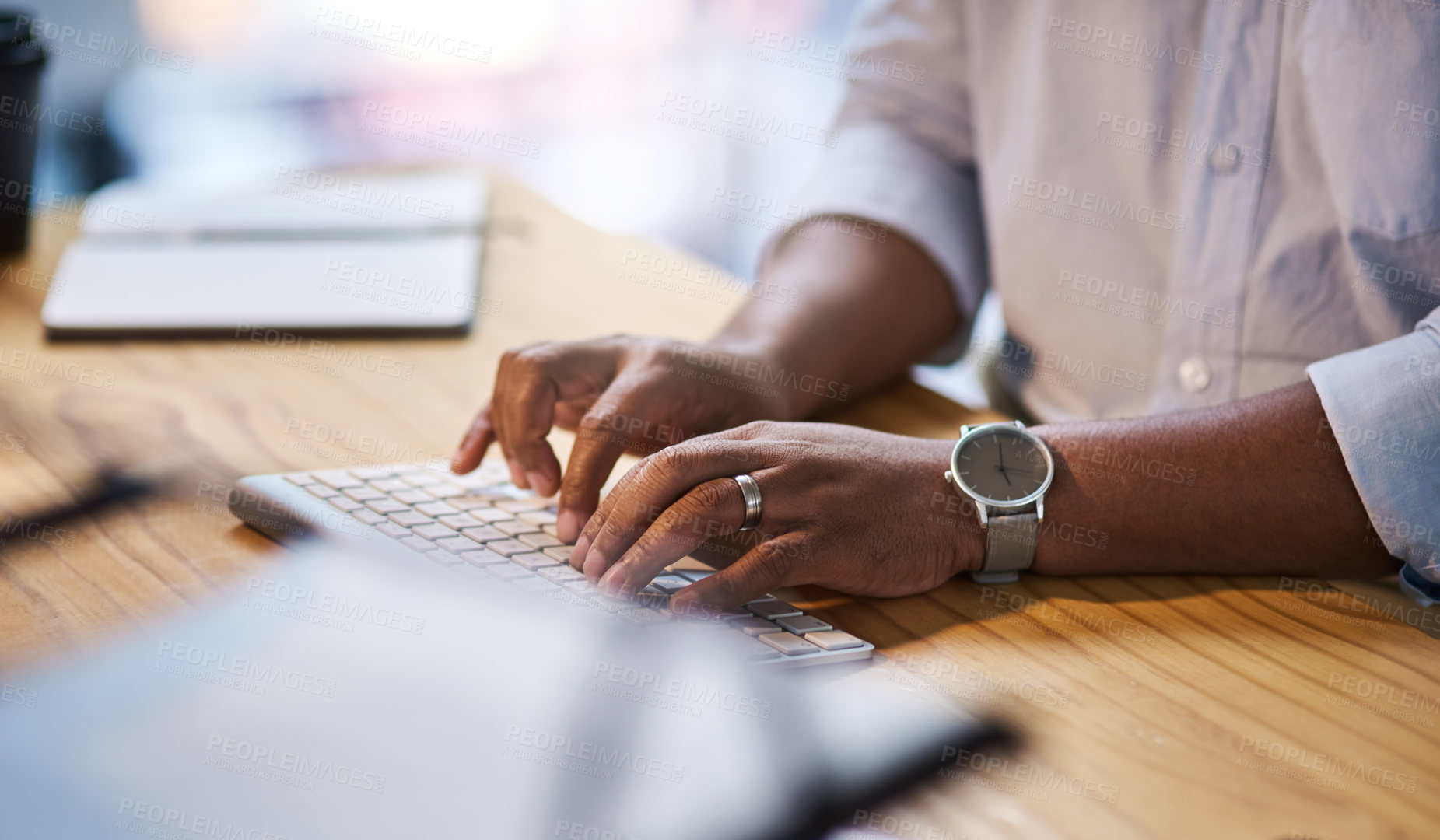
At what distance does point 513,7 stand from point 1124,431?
4320mm

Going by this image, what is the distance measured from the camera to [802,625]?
76 centimetres

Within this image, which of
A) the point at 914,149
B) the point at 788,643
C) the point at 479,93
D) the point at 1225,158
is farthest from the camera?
the point at 479,93

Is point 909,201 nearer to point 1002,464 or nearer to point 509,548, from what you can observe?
point 1002,464

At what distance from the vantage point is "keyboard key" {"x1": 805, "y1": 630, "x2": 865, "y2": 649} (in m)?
0.73

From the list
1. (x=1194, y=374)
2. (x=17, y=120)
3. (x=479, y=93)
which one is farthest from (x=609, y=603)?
(x=479, y=93)

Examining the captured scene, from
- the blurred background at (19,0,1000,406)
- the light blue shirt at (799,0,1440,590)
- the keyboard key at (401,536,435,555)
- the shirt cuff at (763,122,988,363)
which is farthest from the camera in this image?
the blurred background at (19,0,1000,406)

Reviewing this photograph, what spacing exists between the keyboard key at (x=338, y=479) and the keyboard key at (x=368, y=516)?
0.05 meters

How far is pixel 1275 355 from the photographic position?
1.06 meters

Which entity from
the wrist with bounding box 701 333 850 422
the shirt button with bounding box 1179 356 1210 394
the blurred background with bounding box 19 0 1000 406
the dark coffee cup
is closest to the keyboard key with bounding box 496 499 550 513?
the wrist with bounding box 701 333 850 422

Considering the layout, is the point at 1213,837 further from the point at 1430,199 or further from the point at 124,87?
the point at 124,87

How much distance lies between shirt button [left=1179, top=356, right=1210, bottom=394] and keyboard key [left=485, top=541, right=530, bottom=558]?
656 millimetres

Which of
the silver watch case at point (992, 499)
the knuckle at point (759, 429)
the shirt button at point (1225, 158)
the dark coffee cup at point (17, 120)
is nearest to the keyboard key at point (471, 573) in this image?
the knuckle at point (759, 429)

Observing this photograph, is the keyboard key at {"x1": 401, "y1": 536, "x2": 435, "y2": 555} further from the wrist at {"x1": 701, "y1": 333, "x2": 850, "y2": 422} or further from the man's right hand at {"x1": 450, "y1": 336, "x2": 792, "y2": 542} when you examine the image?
the wrist at {"x1": 701, "y1": 333, "x2": 850, "y2": 422}

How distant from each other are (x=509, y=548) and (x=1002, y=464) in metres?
0.36
